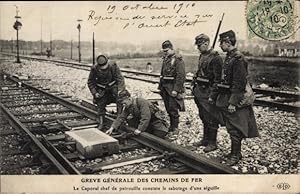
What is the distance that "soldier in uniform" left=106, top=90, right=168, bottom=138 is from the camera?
297 cm

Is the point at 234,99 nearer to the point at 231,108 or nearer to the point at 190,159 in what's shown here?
the point at 231,108

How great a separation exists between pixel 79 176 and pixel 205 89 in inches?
42.6

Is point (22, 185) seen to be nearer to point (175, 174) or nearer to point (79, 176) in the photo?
point (79, 176)

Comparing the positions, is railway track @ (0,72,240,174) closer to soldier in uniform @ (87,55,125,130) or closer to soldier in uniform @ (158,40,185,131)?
soldier in uniform @ (87,55,125,130)

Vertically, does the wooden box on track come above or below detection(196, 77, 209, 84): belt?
below

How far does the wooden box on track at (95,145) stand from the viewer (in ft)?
8.37

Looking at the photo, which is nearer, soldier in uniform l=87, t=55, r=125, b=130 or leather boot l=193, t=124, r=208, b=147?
leather boot l=193, t=124, r=208, b=147

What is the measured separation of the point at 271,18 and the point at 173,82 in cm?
92

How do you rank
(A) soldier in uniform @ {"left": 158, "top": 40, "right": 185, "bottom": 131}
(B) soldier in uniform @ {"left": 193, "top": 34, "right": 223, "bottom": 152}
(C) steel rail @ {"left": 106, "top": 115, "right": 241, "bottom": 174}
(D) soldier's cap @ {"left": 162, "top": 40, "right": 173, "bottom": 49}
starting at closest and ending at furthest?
(C) steel rail @ {"left": 106, "top": 115, "right": 241, "bottom": 174} → (B) soldier in uniform @ {"left": 193, "top": 34, "right": 223, "bottom": 152} → (D) soldier's cap @ {"left": 162, "top": 40, "right": 173, "bottom": 49} → (A) soldier in uniform @ {"left": 158, "top": 40, "right": 185, "bottom": 131}

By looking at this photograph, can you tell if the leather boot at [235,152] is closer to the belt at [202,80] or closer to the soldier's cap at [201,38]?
the belt at [202,80]

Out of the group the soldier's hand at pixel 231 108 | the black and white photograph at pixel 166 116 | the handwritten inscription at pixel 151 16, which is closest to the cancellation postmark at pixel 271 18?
the black and white photograph at pixel 166 116

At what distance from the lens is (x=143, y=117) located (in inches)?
116

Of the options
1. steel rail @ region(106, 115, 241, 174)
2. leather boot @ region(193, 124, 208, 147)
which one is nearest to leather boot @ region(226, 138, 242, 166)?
steel rail @ region(106, 115, 241, 174)

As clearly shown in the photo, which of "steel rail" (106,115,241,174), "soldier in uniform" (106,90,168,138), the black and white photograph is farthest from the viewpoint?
"soldier in uniform" (106,90,168,138)
